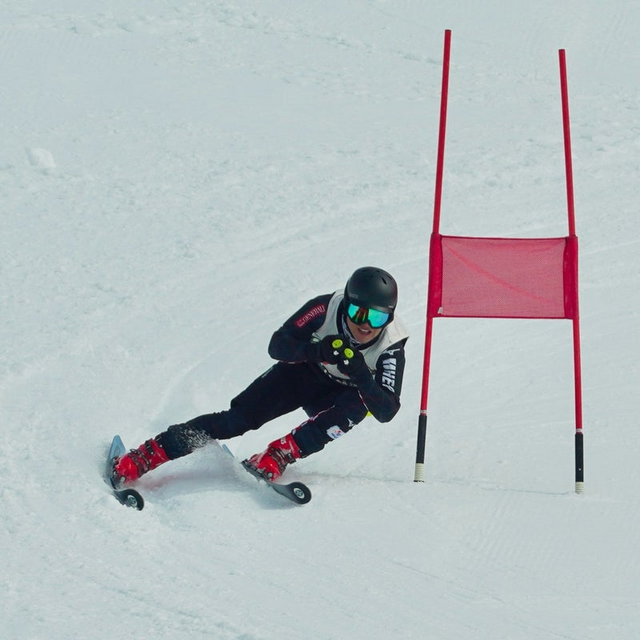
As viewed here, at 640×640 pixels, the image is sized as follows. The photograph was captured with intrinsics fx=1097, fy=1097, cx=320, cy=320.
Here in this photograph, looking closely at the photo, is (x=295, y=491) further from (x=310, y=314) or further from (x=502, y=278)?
(x=502, y=278)

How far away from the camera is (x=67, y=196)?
916 cm

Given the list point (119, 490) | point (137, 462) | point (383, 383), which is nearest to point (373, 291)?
point (383, 383)

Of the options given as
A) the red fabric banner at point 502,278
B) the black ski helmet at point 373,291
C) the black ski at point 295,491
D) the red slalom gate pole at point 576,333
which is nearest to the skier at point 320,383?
the black ski helmet at point 373,291

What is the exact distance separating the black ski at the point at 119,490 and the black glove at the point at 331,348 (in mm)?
1122

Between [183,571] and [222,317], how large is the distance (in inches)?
135

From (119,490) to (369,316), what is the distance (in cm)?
150

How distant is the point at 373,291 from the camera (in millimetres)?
5465

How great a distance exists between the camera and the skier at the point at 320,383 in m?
5.49

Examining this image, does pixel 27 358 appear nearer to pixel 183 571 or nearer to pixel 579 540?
pixel 183 571

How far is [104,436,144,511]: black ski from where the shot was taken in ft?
17.1

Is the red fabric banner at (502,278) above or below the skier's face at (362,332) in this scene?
above

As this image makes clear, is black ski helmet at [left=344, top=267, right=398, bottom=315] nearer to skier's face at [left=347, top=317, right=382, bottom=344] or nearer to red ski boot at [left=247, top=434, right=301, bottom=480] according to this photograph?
skier's face at [left=347, top=317, right=382, bottom=344]

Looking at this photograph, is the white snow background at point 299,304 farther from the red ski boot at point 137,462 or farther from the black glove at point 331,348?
the black glove at point 331,348

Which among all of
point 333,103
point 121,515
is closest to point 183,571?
point 121,515
